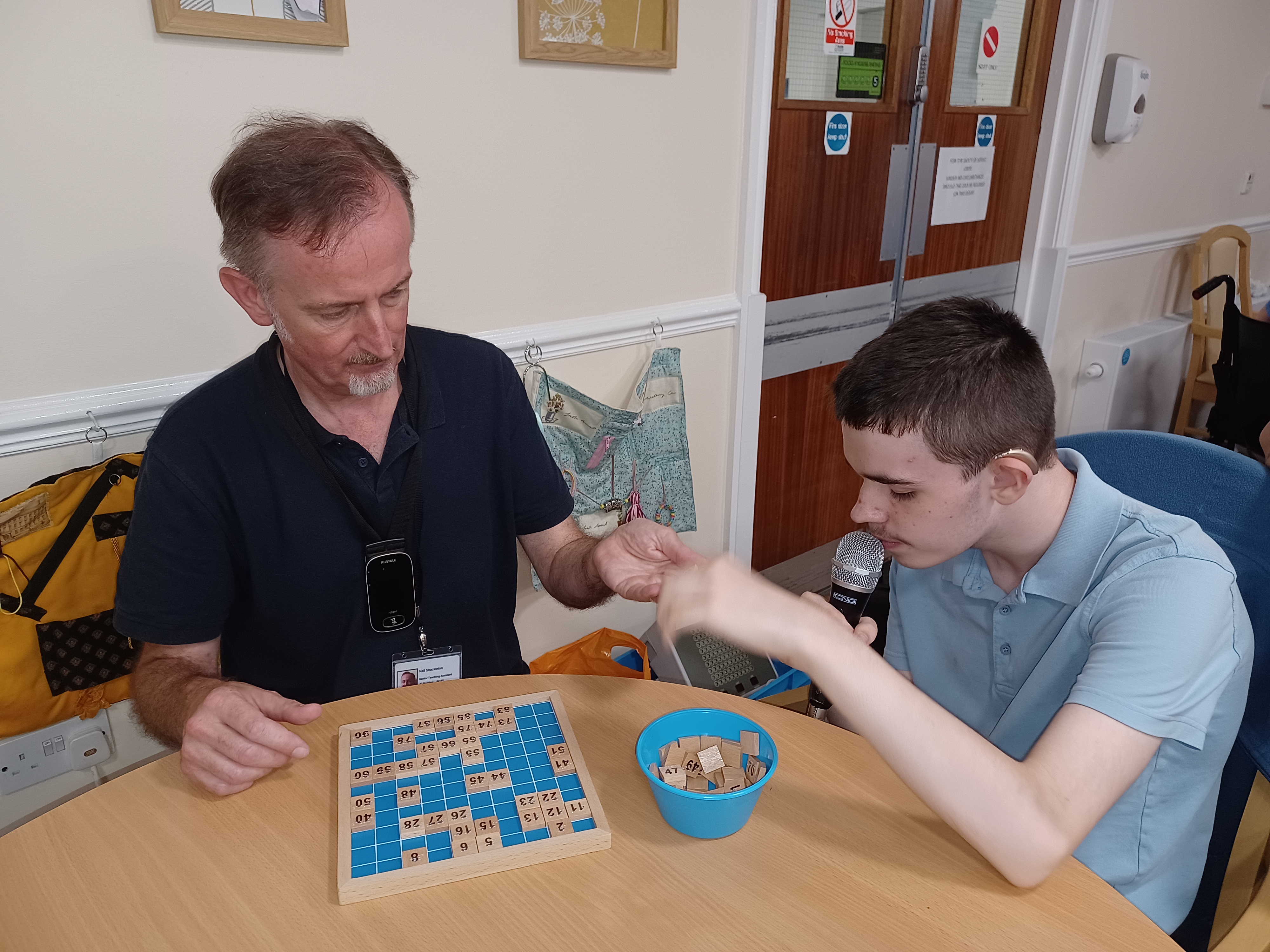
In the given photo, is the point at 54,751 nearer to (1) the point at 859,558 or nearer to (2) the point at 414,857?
(2) the point at 414,857

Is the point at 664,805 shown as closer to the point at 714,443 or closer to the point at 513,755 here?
the point at 513,755

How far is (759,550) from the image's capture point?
9.53ft

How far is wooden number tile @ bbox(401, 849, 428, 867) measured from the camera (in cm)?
85

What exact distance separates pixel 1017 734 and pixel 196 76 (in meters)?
1.62

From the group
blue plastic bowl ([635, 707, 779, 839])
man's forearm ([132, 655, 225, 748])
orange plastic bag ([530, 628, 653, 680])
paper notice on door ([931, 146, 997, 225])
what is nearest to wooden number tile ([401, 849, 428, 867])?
blue plastic bowl ([635, 707, 779, 839])

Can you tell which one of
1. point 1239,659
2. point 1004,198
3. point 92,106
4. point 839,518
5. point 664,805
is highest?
point 92,106

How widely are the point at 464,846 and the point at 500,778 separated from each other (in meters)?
0.10

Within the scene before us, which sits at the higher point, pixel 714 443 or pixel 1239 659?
pixel 1239 659

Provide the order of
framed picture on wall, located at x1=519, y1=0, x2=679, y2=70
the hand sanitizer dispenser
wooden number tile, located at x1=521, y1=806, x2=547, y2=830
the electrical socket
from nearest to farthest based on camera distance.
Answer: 1. wooden number tile, located at x1=521, y1=806, x2=547, y2=830
2. the electrical socket
3. framed picture on wall, located at x1=519, y1=0, x2=679, y2=70
4. the hand sanitizer dispenser

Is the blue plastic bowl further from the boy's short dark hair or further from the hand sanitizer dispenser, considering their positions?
the hand sanitizer dispenser

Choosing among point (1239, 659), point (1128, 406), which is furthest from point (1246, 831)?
point (1128, 406)

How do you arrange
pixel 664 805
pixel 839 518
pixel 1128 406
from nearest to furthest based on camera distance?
pixel 664 805, pixel 839 518, pixel 1128 406

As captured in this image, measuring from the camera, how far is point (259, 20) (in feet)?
4.63

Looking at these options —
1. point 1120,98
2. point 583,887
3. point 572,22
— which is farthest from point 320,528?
point 1120,98
